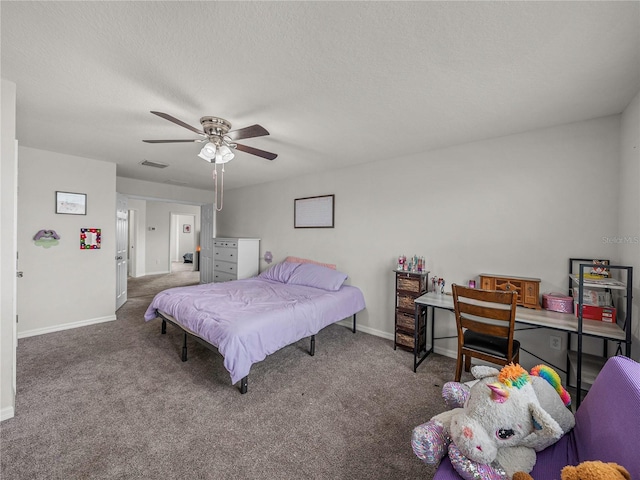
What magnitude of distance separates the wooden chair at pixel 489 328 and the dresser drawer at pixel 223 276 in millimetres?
3979

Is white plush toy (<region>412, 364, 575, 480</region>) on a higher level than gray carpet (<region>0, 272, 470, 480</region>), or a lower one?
higher

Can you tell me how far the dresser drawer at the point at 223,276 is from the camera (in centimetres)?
504

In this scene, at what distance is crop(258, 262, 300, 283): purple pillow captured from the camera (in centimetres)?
419

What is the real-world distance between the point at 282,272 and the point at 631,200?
3.89 metres

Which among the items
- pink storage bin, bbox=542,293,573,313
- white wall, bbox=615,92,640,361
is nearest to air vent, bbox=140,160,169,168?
pink storage bin, bbox=542,293,573,313

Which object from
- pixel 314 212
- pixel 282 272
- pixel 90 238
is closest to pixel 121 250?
pixel 90 238

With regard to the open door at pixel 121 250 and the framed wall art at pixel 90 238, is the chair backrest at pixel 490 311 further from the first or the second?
the open door at pixel 121 250

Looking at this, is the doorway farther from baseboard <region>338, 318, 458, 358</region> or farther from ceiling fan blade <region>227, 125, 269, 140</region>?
ceiling fan blade <region>227, 125, 269, 140</region>

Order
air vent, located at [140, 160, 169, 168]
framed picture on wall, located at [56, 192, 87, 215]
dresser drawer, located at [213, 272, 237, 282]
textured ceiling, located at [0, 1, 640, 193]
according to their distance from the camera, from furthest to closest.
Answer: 1. dresser drawer, located at [213, 272, 237, 282]
2. air vent, located at [140, 160, 169, 168]
3. framed picture on wall, located at [56, 192, 87, 215]
4. textured ceiling, located at [0, 1, 640, 193]

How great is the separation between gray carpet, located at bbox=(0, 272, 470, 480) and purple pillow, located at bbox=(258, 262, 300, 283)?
4.32ft

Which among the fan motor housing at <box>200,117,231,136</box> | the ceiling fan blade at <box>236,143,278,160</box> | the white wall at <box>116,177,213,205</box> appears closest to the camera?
the fan motor housing at <box>200,117,231,136</box>


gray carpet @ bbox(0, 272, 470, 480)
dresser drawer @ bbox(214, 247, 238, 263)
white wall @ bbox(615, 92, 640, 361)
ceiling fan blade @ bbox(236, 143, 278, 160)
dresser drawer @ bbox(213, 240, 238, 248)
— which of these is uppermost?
ceiling fan blade @ bbox(236, 143, 278, 160)

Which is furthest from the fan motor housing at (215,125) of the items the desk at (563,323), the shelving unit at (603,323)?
the shelving unit at (603,323)

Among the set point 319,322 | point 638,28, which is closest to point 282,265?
point 319,322
